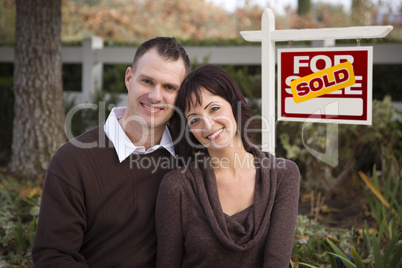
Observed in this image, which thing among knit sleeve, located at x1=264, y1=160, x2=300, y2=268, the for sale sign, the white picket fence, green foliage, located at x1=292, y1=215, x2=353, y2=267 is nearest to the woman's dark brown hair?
knit sleeve, located at x1=264, y1=160, x2=300, y2=268

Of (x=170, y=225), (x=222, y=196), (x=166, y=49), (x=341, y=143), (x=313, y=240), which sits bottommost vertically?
(x=313, y=240)

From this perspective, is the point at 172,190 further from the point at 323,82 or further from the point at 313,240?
the point at 313,240

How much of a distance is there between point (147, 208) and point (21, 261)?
130cm

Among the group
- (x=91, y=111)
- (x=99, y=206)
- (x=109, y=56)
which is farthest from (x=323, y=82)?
(x=109, y=56)

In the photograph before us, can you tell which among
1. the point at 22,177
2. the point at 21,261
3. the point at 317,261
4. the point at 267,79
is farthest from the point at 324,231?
the point at 22,177

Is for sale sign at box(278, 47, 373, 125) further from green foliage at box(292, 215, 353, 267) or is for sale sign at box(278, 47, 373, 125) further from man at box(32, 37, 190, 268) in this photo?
green foliage at box(292, 215, 353, 267)

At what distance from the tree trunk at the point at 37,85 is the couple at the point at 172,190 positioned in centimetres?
246

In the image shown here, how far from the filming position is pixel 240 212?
206cm

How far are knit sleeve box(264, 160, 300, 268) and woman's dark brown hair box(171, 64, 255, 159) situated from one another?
254 millimetres

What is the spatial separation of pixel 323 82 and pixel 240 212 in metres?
0.87

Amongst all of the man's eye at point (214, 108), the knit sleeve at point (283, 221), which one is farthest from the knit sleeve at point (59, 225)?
the knit sleeve at point (283, 221)

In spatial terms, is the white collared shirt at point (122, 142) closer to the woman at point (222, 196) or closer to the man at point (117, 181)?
the man at point (117, 181)

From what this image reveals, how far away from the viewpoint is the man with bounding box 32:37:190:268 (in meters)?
2.03

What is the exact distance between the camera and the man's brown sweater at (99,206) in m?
2.03
